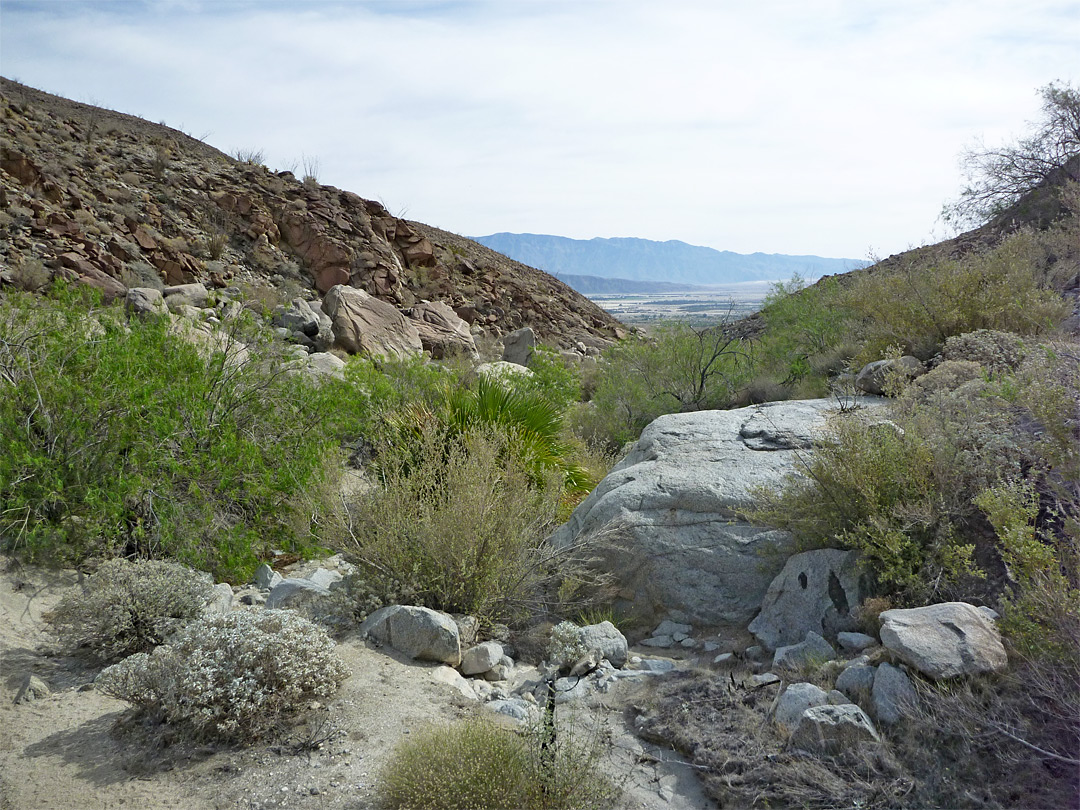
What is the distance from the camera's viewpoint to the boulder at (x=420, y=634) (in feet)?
14.9

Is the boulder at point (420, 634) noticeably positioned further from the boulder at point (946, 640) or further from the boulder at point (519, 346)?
the boulder at point (519, 346)

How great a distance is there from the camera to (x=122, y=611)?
4.47m

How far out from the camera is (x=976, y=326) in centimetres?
816

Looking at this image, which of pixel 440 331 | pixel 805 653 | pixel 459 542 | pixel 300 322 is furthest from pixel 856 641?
pixel 440 331

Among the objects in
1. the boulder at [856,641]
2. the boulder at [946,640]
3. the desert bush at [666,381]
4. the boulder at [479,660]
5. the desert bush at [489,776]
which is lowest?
the boulder at [479,660]

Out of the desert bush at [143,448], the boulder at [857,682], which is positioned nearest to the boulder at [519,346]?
the desert bush at [143,448]

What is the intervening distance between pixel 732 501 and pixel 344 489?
11.8 ft

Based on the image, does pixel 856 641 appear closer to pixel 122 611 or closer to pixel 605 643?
pixel 605 643

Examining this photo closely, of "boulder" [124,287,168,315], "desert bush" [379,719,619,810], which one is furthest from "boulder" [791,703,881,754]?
"boulder" [124,287,168,315]

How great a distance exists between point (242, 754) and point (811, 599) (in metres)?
3.33

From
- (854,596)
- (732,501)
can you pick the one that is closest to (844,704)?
(854,596)

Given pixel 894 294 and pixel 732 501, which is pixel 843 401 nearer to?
pixel 732 501

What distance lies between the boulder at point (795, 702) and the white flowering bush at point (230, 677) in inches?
88.9

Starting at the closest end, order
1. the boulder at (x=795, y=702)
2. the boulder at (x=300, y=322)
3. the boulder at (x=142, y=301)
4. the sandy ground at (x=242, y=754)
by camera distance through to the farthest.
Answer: the sandy ground at (x=242, y=754) → the boulder at (x=795, y=702) → the boulder at (x=142, y=301) → the boulder at (x=300, y=322)
